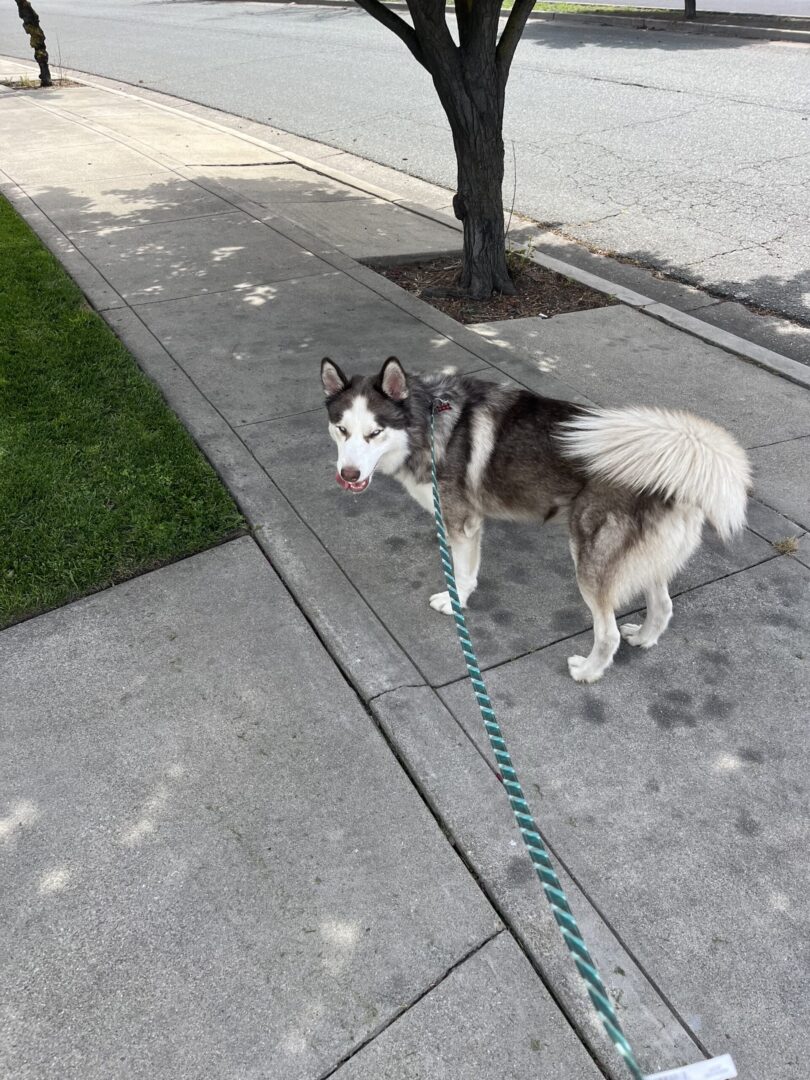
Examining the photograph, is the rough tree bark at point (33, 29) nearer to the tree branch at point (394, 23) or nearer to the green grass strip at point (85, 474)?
the tree branch at point (394, 23)

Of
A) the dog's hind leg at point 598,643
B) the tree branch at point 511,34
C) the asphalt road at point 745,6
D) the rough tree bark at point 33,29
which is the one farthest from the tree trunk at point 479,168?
the asphalt road at point 745,6

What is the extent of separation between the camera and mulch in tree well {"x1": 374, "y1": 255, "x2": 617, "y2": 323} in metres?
7.15

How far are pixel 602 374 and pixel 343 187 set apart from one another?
6195mm

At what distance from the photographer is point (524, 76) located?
50.8 feet

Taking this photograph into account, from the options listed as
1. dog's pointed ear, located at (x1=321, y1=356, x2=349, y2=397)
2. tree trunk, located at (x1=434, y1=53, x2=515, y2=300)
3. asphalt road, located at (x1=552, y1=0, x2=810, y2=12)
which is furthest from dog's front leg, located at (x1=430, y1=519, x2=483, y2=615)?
asphalt road, located at (x1=552, y1=0, x2=810, y2=12)

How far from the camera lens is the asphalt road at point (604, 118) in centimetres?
845

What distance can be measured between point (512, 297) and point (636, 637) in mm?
4667

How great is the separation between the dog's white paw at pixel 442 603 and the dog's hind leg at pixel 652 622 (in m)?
0.84

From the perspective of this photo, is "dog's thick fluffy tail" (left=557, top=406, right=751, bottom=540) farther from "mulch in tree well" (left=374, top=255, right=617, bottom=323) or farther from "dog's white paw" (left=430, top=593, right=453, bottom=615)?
"mulch in tree well" (left=374, top=255, right=617, bottom=323)

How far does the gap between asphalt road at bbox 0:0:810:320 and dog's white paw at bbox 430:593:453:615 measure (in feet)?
16.4

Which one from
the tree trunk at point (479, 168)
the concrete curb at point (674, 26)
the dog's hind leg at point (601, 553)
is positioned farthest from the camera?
the concrete curb at point (674, 26)

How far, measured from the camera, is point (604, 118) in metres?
12.5

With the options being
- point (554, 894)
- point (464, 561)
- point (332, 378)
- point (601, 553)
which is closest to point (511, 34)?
A: point (332, 378)

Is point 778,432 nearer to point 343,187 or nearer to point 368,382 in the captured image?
point 368,382
